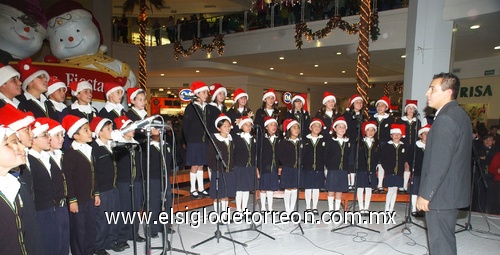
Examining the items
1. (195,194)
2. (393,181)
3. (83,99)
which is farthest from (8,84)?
(393,181)

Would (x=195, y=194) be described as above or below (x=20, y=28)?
below

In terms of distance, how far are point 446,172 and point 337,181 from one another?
2.35 meters

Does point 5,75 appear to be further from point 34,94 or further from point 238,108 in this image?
point 238,108

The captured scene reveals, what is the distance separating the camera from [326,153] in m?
5.15

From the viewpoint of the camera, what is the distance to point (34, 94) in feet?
13.6

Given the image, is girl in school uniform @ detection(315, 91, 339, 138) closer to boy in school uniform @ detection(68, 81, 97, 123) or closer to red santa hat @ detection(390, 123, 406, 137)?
red santa hat @ detection(390, 123, 406, 137)

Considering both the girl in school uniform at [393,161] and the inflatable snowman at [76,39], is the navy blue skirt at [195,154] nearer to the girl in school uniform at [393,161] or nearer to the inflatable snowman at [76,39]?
the inflatable snowman at [76,39]

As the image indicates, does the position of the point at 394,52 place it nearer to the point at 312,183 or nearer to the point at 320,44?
the point at 320,44

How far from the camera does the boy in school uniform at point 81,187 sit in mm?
3367

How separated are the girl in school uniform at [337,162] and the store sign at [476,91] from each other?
348 inches

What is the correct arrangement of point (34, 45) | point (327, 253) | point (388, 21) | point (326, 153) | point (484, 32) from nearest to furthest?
point (327, 253)
point (326, 153)
point (34, 45)
point (484, 32)
point (388, 21)

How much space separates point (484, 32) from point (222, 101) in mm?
6350

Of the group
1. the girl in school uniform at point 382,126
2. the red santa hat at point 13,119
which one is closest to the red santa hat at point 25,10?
the red santa hat at point 13,119

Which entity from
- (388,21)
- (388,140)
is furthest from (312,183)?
(388,21)
